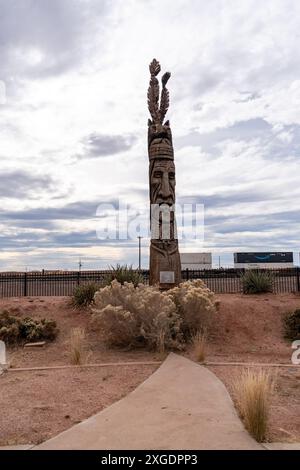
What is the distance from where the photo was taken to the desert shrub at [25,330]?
1222cm

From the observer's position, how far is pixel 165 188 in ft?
49.5

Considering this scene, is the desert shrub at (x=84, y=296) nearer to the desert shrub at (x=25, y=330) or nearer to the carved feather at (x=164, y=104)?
the desert shrub at (x=25, y=330)

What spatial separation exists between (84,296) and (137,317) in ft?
12.5

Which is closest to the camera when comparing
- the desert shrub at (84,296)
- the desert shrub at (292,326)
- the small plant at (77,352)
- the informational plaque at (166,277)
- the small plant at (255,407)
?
the small plant at (255,407)

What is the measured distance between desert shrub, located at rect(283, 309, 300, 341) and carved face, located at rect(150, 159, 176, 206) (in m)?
4.84

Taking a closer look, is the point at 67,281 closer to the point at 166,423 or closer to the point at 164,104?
the point at 164,104

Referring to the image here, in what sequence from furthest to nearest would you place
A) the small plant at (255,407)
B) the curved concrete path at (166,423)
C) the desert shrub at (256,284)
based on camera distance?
the desert shrub at (256,284) < the small plant at (255,407) < the curved concrete path at (166,423)

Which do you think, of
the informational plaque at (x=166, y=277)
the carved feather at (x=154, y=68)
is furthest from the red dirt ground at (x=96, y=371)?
the carved feather at (x=154, y=68)

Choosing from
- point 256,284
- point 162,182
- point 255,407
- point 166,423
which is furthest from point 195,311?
point 255,407

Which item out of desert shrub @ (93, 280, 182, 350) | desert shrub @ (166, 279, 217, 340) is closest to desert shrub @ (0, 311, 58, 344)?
desert shrub @ (93, 280, 182, 350)

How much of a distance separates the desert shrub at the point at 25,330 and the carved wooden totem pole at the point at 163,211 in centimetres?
371

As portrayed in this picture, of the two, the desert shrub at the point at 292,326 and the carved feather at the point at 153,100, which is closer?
the desert shrub at the point at 292,326

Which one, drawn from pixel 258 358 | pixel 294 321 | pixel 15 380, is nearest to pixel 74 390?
pixel 15 380
